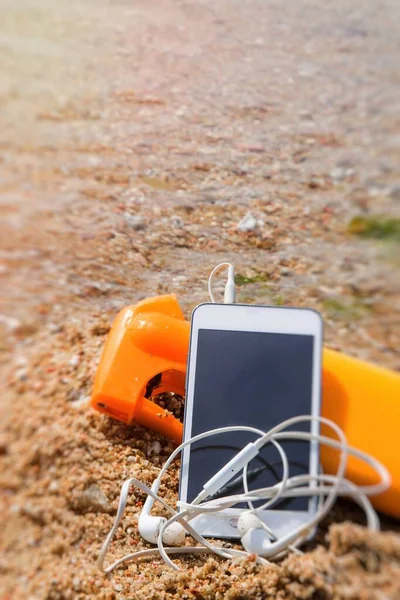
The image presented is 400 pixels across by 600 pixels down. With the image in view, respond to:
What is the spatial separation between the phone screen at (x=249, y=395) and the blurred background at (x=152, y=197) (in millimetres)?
188

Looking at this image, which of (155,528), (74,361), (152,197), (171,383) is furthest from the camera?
(152,197)

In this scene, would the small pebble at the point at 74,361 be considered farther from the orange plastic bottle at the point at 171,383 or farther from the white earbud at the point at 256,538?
the white earbud at the point at 256,538

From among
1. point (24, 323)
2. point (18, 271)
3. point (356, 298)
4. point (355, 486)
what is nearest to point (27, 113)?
point (18, 271)

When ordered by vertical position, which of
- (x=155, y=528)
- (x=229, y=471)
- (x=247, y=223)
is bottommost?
(x=155, y=528)

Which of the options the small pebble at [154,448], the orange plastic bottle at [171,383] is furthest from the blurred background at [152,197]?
the orange plastic bottle at [171,383]

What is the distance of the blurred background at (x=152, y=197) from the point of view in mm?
1158

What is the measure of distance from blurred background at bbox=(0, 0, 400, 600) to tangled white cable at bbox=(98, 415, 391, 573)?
0.08 m

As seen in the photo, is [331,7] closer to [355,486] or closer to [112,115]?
[112,115]

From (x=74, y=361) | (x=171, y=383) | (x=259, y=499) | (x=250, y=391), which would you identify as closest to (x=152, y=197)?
(x=74, y=361)

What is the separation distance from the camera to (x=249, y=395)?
849 mm

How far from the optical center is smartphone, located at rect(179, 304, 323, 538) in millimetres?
784

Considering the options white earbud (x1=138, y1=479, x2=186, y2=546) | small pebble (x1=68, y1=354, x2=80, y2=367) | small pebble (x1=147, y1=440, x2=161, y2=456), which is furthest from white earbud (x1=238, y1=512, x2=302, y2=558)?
small pebble (x1=68, y1=354, x2=80, y2=367)

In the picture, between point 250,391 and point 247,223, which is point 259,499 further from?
point 247,223

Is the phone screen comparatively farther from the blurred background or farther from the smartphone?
the blurred background
